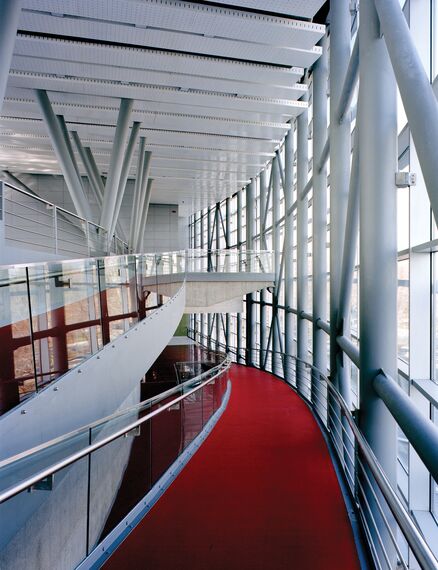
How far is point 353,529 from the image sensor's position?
4203mm

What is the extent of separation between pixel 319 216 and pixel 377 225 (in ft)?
19.0

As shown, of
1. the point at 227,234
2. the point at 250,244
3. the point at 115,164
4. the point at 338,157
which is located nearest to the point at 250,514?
the point at 338,157

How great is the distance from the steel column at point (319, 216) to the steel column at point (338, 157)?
248cm

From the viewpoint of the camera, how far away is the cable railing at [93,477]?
2488 millimetres

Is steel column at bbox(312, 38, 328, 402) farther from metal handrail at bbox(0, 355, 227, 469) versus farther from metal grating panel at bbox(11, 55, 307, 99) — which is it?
metal handrail at bbox(0, 355, 227, 469)

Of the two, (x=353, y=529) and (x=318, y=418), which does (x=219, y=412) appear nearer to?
(x=318, y=418)

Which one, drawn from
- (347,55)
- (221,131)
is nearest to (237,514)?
(347,55)

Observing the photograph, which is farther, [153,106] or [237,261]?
[237,261]

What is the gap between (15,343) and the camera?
3.99 metres

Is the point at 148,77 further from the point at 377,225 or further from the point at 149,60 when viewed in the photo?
the point at 377,225

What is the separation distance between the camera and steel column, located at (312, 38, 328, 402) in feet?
34.2

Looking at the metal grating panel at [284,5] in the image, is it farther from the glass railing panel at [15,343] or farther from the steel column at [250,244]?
the steel column at [250,244]

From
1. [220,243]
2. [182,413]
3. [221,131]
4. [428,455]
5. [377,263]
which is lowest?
[182,413]

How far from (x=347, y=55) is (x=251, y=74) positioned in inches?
130
